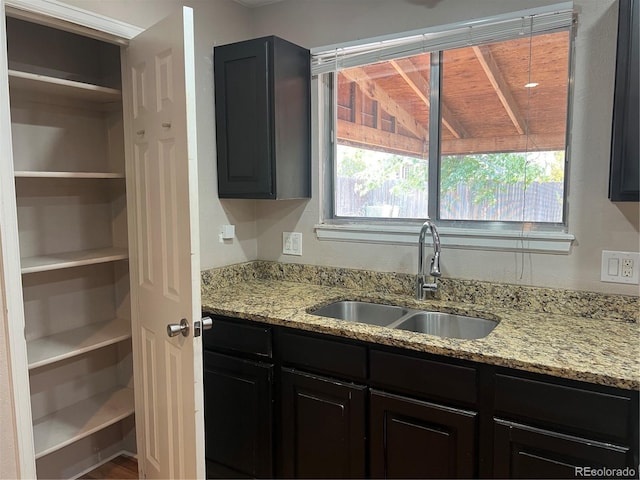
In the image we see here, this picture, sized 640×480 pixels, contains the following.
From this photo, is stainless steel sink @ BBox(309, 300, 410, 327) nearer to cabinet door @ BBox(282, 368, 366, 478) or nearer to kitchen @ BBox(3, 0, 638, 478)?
kitchen @ BBox(3, 0, 638, 478)

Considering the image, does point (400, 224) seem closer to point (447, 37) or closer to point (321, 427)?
point (447, 37)

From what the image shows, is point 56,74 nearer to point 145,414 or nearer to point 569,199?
point 145,414

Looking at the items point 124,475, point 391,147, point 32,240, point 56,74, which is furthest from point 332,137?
point 124,475

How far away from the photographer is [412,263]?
2254 mm

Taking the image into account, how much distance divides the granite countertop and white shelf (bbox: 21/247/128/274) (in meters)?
0.47

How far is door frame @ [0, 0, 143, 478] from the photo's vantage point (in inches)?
57.2

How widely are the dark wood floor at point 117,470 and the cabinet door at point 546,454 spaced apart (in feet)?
5.87

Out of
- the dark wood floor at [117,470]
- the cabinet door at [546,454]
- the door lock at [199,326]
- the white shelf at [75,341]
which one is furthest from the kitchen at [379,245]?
the dark wood floor at [117,470]

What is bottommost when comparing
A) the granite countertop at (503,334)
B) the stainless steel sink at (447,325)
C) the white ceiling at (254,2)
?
the stainless steel sink at (447,325)

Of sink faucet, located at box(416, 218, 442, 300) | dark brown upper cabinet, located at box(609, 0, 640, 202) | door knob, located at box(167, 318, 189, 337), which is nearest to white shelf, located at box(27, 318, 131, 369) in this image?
door knob, located at box(167, 318, 189, 337)

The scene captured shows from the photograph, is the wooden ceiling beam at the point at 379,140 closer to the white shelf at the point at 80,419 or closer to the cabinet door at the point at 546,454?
the cabinet door at the point at 546,454

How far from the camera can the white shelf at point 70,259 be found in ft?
6.02

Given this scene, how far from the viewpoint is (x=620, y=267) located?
5.89ft

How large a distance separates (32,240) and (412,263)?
1.77m
